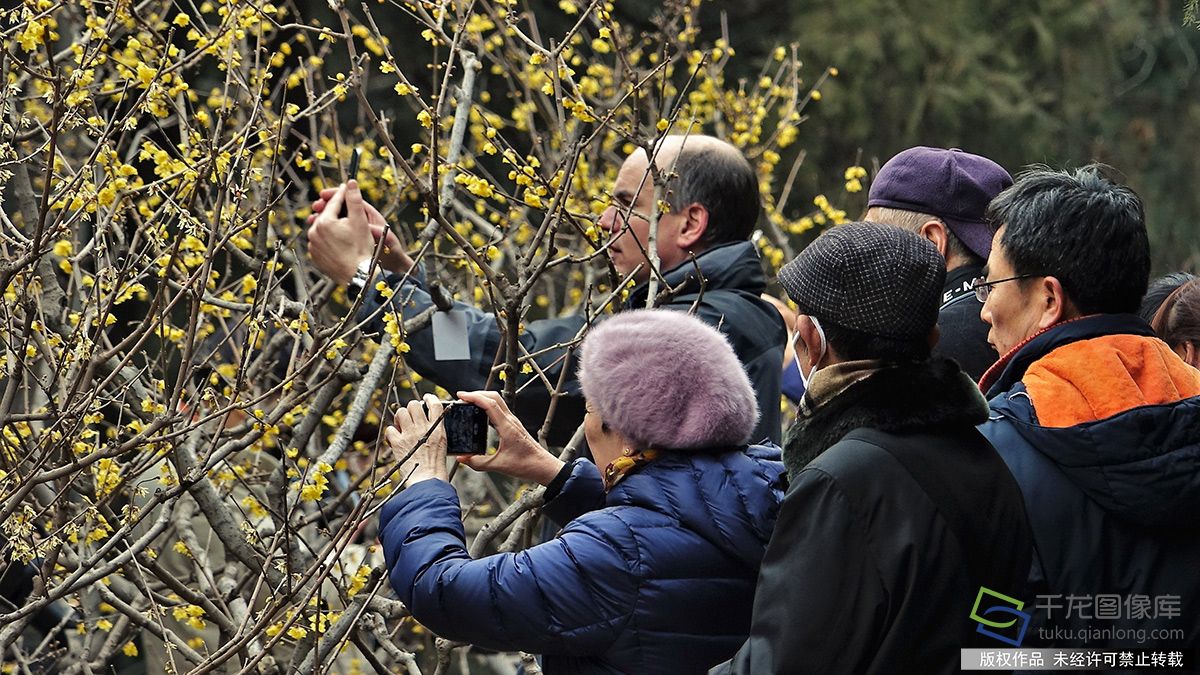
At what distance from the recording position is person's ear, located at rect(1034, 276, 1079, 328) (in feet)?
8.14

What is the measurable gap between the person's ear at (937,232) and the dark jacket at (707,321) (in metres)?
0.48

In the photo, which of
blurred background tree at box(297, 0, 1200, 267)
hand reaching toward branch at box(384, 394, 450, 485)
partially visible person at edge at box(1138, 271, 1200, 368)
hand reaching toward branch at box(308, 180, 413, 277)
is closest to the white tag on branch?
hand reaching toward branch at box(308, 180, 413, 277)

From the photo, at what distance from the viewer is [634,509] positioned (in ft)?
8.13

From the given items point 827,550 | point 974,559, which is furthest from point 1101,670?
point 827,550

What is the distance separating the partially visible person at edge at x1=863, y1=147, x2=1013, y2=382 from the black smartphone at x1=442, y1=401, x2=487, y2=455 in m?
1.05

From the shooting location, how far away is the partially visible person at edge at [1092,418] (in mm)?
→ 2172

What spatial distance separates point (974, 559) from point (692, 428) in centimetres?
58

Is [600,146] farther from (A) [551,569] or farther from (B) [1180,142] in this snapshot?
(B) [1180,142]

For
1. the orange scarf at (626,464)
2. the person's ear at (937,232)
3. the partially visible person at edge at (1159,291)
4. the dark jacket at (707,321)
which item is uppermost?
the person's ear at (937,232)

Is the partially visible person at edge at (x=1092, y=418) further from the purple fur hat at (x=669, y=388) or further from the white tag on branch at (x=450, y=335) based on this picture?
the white tag on branch at (x=450, y=335)

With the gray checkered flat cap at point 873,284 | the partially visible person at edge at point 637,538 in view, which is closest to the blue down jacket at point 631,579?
the partially visible person at edge at point 637,538

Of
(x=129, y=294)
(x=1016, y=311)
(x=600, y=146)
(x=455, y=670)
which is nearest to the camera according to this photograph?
(x=1016, y=311)

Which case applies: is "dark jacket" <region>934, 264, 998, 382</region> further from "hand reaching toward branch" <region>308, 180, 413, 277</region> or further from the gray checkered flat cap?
"hand reaching toward branch" <region>308, 180, 413, 277</region>

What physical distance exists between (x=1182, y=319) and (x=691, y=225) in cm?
117
